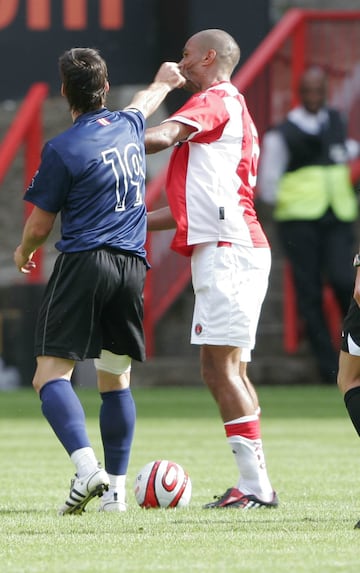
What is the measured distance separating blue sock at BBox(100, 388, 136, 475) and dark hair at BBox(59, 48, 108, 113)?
1299 mm

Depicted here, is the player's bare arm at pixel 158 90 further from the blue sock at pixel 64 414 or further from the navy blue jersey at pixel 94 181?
the blue sock at pixel 64 414

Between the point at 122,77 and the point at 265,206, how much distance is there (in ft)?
8.91

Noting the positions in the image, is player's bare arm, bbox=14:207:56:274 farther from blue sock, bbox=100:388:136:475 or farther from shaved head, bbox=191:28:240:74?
shaved head, bbox=191:28:240:74

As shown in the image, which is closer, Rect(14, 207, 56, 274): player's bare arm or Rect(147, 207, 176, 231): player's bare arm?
Rect(14, 207, 56, 274): player's bare arm

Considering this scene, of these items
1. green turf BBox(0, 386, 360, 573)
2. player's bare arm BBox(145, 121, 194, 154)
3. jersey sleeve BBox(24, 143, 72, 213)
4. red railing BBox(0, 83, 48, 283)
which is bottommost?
green turf BBox(0, 386, 360, 573)

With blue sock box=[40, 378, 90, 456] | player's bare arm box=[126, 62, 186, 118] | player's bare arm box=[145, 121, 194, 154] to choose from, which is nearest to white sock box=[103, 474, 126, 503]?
blue sock box=[40, 378, 90, 456]

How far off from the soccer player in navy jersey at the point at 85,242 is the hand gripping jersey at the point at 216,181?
0.30m

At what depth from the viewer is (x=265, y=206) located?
15984mm

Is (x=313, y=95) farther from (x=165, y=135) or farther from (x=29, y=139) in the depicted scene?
(x=165, y=135)

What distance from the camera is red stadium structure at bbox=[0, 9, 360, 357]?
1533 cm

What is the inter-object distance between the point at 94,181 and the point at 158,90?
0.62 m

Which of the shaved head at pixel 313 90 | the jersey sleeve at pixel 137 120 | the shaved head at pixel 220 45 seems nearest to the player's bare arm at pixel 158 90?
the jersey sleeve at pixel 137 120

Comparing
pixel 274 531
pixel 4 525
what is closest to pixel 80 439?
pixel 4 525

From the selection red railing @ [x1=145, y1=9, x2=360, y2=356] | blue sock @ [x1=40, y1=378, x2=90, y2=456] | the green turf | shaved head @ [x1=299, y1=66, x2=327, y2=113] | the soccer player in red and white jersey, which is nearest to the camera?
the green turf
